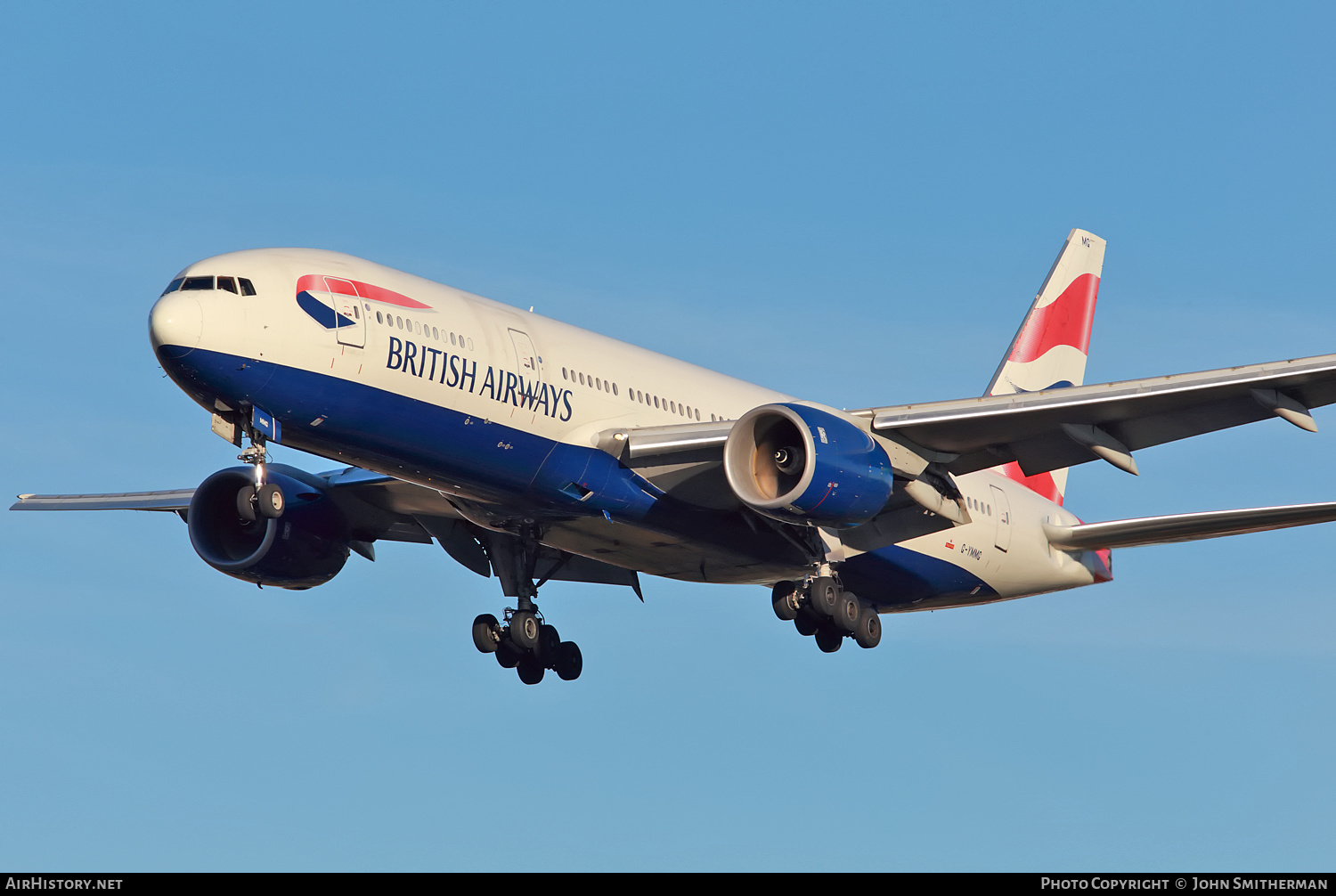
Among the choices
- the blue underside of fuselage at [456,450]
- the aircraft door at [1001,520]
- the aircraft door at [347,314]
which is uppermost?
the aircraft door at [1001,520]

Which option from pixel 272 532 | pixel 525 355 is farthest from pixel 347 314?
pixel 272 532

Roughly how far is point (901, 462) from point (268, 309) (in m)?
11.4

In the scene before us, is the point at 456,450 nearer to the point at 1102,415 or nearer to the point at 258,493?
the point at 258,493

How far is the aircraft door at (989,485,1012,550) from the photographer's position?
124 feet

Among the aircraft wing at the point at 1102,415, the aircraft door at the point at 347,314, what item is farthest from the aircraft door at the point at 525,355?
the aircraft wing at the point at 1102,415

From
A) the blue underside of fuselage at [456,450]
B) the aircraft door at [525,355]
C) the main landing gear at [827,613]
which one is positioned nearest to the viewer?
the blue underside of fuselage at [456,450]

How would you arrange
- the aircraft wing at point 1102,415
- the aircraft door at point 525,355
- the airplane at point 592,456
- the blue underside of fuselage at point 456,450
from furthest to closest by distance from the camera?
the aircraft door at point 525,355
the aircraft wing at point 1102,415
the airplane at point 592,456
the blue underside of fuselage at point 456,450

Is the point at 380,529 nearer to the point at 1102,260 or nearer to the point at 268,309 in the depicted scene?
the point at 268,309

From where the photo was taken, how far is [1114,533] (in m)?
36.2

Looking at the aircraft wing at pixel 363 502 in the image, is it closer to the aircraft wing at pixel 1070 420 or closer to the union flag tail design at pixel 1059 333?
the aircraft wing at pixel 1070 420

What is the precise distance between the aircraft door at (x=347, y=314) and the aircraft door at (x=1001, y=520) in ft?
51.1

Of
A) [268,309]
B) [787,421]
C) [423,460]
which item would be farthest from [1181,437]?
[268,309]

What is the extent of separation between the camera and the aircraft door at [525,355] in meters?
29.8

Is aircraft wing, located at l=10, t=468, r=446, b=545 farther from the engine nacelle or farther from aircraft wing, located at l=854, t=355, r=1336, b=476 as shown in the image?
aircraft wing, located at l=854, t=355, r=1336, b=476
